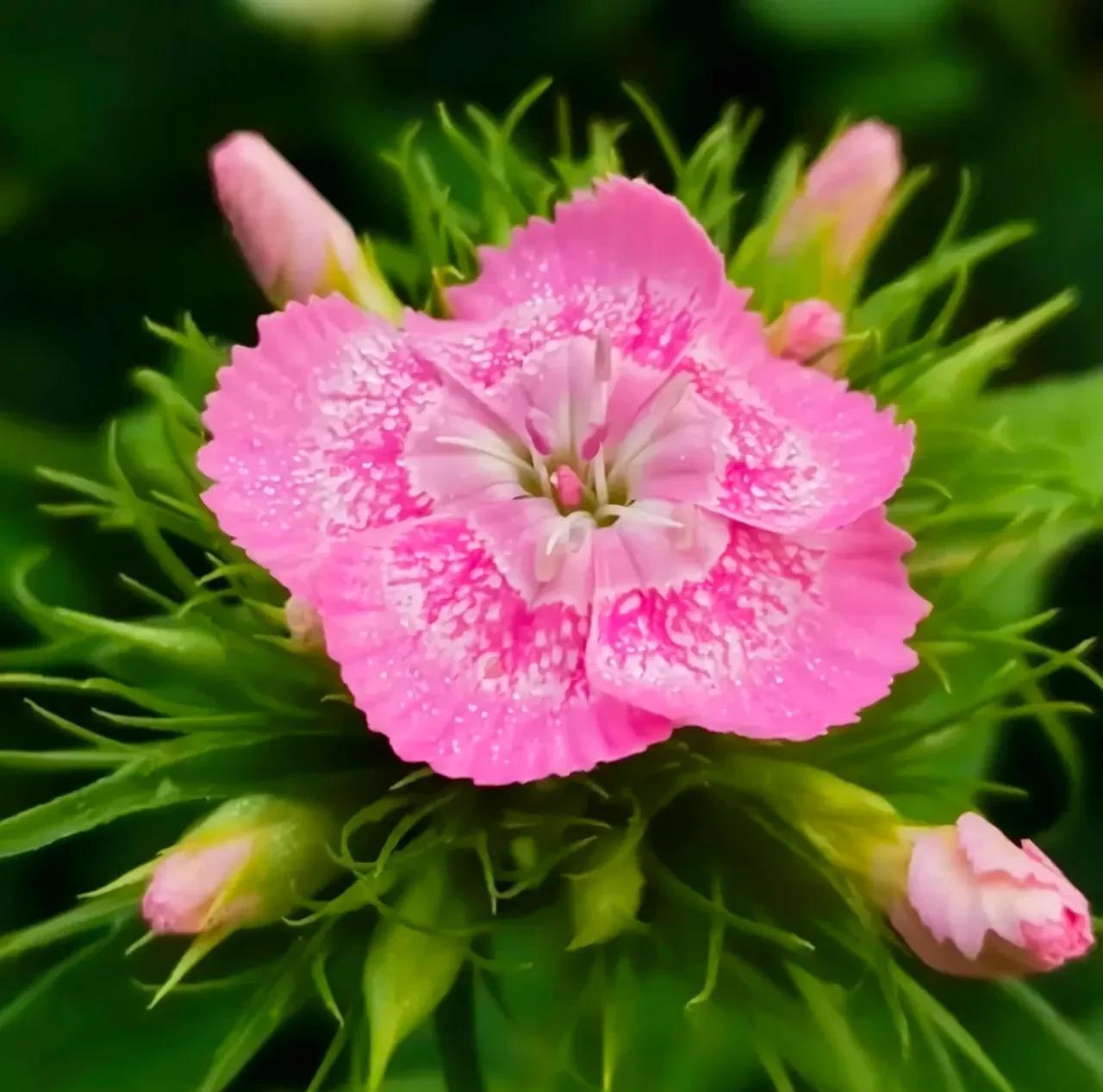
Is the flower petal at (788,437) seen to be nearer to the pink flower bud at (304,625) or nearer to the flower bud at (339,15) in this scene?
the pink flower bud at (304,625)

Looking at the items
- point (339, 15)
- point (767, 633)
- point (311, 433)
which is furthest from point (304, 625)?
point (339, 15)

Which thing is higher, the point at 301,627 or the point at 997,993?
the point at 301,627

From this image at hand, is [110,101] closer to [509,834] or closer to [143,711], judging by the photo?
[143,711]

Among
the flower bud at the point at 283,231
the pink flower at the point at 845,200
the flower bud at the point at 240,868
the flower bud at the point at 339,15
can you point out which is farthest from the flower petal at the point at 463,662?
the flower bud at the point at 339,15

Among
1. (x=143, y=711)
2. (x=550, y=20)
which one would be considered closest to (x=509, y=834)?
(x=143, y=711)

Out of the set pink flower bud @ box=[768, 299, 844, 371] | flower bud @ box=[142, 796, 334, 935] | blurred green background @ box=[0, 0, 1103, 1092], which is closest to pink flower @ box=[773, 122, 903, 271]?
pink flower bud @ box=[768, 299, 844, 371]

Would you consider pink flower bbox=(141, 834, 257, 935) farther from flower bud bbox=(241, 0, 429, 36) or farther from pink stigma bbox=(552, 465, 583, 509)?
flower bud bbox=(241, 0, 429, 36)

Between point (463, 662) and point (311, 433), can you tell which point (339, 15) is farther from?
point (463, 662)
